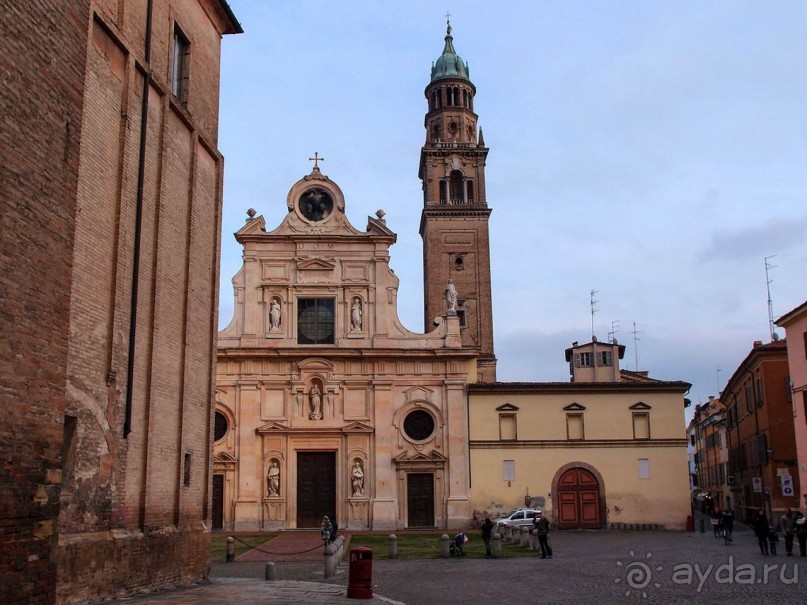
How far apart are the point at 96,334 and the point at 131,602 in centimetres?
431

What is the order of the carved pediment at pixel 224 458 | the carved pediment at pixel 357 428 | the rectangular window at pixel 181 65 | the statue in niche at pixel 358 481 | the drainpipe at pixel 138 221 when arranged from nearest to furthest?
the drainpipe at pixel 138 221, the rectangular window at pixel 181 65, the carved pediment at pixel 224 458, the statue in niche at pixel 358 481, the carved pediment at pixel 357 428

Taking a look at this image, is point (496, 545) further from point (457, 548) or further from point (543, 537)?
point (543, 537)

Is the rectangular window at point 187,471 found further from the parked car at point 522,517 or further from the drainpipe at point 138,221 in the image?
the parked car at point 522,517

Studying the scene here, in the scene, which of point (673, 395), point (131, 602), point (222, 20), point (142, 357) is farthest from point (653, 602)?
point (673, 395)

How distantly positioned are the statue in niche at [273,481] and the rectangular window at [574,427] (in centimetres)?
1344

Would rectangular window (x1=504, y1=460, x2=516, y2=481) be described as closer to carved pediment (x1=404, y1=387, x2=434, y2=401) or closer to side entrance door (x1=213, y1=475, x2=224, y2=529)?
carved pediment (x1=404, y1=387, x2=434, y2=401)

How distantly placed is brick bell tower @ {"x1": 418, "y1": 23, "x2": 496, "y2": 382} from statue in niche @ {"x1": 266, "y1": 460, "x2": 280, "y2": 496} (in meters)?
18.9

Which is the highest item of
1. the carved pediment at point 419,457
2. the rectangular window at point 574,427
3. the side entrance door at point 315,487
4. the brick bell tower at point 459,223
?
the brick bell tower at point 459,223

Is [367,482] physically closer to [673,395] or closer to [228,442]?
[228,442]

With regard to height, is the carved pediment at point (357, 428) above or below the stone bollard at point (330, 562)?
above

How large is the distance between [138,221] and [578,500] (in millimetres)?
29626

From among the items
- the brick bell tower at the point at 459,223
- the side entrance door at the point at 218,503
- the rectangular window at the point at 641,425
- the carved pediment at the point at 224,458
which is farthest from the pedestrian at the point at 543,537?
the brick bell tower at the point at 459,223

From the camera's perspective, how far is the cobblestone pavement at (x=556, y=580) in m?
16.3

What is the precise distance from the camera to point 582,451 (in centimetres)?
4066
